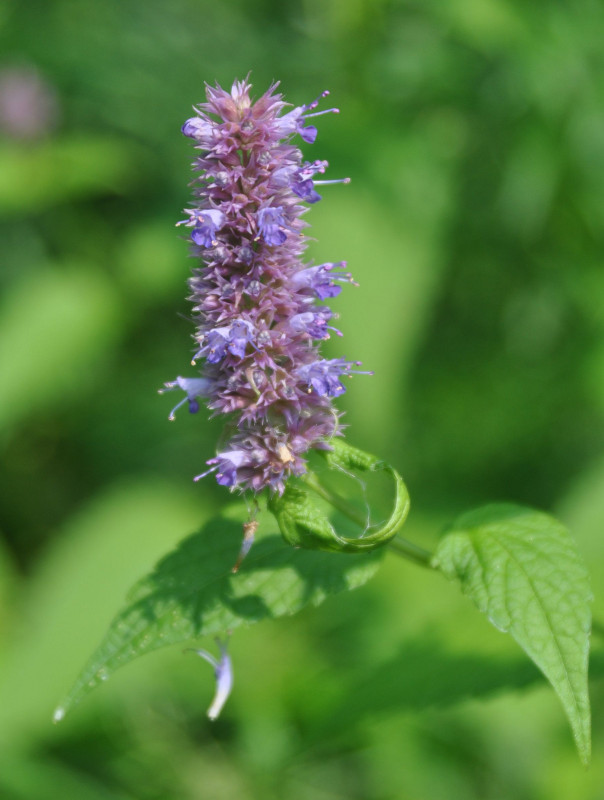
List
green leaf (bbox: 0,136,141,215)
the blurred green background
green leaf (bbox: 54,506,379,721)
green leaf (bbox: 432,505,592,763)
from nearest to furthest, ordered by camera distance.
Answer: green leaf (bbox: 432,505,592,763) → green leaf (bbox: 54,506,379,721) → the blurred green background → green leaf (bbox: 0,136,141,215)

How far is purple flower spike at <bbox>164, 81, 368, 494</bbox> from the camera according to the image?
194cm

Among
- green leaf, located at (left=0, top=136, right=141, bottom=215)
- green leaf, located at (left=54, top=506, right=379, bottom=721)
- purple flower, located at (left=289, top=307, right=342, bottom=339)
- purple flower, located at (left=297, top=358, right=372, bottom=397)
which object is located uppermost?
green leaf, located at (left=0, top=136, right=141, bottom=215)

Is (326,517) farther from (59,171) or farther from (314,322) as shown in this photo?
(59,171)

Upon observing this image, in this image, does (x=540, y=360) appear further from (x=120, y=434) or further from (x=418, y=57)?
(x=120, y=434)

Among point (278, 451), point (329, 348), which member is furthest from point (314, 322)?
point (329, 348)

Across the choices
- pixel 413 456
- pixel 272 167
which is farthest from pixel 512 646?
pixel 413 456

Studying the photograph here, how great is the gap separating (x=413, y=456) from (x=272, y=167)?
364 cm

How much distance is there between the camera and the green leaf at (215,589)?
7.14ft

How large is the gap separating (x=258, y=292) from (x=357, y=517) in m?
0.66

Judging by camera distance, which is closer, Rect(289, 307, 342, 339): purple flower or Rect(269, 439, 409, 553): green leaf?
Rect(269, 439, 409, 553): green leaf

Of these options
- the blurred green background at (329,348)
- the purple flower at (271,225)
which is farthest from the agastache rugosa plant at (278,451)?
the blurred green background at (329,348)

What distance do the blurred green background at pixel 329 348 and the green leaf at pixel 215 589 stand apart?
1.29 metres

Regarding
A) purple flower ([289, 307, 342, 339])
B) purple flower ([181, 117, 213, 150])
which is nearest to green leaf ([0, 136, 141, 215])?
purple flower ([181, 117, 213, 150])

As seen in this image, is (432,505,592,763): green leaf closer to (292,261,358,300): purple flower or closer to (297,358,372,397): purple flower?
(297,358,372,397): purple flower
